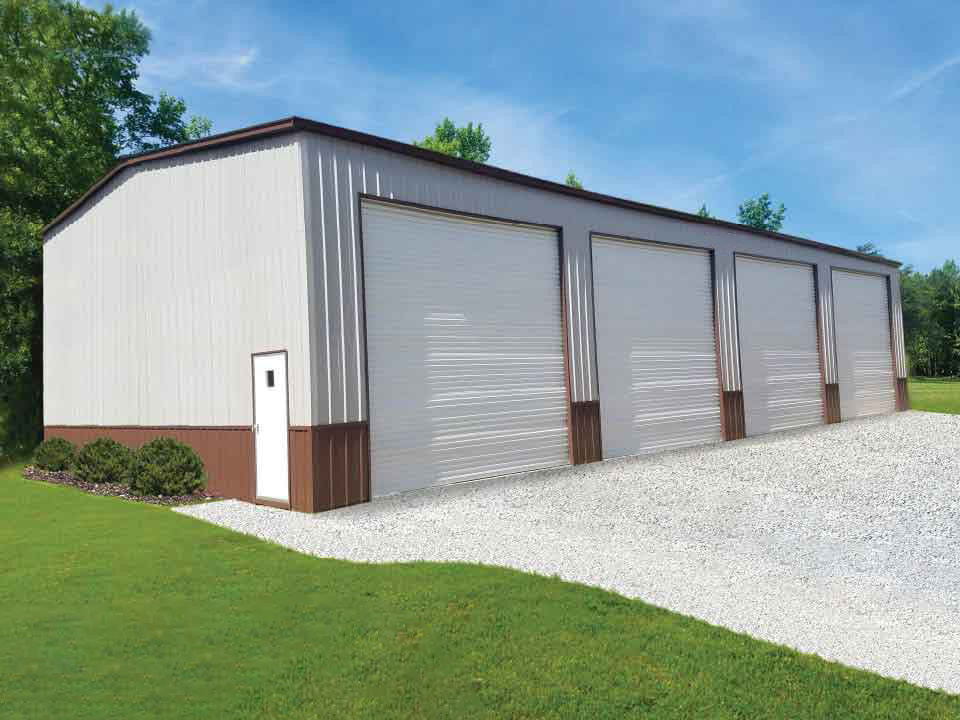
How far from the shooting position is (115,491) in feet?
46.3

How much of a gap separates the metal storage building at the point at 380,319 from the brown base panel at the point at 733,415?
0.06 m

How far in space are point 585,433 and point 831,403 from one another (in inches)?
459

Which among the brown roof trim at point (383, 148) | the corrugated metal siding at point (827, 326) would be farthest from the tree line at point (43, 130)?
the corrugated metal siding at point (827, 326)

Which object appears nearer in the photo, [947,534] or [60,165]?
[947,534]

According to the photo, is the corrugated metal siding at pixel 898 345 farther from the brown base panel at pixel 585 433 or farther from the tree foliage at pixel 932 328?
the tree foliage at pixel 932 328

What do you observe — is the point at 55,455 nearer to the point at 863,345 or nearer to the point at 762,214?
the point at 863,345

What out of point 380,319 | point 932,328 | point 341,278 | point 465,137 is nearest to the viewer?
point 341,278

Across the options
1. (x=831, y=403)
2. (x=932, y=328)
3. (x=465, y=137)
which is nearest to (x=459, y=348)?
(x=831, y=403)

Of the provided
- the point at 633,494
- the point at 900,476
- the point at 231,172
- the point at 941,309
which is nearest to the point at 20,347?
the point at 231,172

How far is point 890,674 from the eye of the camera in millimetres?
5301

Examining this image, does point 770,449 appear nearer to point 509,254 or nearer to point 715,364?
point 715,364

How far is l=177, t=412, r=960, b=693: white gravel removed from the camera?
257 inches

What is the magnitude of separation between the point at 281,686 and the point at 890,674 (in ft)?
13.9

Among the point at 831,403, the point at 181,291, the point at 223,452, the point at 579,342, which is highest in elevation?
the point at 181,291
